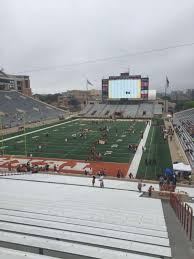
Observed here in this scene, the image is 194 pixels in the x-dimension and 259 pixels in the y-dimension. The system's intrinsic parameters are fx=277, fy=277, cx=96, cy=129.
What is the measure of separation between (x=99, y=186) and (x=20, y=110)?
A: 148 feet

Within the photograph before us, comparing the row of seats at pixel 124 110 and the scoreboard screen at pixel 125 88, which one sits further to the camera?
the scoreboard screen at pixel 125 88

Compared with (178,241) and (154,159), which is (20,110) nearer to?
(154,159)

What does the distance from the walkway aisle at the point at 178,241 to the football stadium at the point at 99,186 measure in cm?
2

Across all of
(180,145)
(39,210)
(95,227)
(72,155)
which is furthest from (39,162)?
(95,227)

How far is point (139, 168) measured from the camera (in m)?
21.3

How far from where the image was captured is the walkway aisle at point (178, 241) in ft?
14.6

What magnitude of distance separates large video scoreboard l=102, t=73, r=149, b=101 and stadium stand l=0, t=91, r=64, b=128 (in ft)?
44.3

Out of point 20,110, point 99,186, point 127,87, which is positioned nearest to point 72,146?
point 99,186

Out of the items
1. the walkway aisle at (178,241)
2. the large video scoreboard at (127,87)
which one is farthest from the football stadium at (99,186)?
the large video scoreboard at (127,87)

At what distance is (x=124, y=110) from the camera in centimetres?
6762

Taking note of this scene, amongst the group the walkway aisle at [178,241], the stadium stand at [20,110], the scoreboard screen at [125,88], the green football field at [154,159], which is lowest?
the green football field at [154,159]

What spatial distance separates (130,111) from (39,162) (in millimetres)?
45600

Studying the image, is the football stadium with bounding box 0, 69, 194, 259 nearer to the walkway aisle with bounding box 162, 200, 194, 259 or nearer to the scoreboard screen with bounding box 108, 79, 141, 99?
the walkway aisle with bounding box 162, 200, 194, 259

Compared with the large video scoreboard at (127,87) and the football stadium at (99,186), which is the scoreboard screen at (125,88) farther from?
the football stadium at (99,186)
